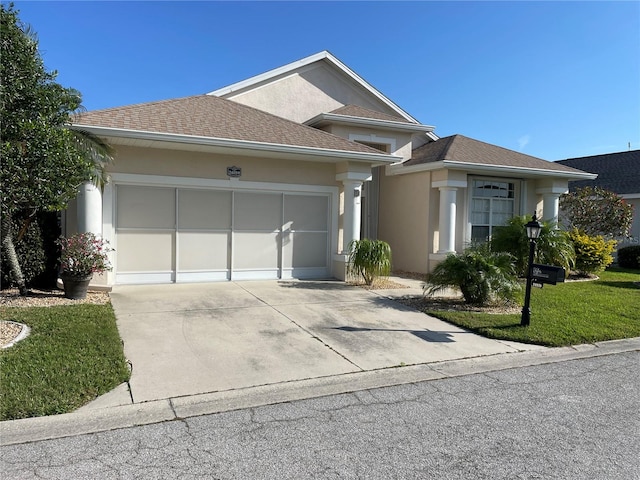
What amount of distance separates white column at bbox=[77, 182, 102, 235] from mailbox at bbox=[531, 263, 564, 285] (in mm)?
8330

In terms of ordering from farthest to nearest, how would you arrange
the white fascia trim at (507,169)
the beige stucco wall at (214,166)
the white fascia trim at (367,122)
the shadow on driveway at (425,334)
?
the white fascia trim at (367,122), the white fascia trim at (507,169), the beige stucco wall at (214,166), the shadow on driveway at (425,334)

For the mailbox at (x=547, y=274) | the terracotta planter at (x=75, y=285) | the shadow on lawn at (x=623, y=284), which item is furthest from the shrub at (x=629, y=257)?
the terracotta planter at (x=75, y=285)

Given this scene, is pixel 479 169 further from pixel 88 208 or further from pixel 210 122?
pixel 88 208

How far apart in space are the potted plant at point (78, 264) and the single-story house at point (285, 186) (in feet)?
2.13

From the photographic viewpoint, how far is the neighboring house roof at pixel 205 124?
9.43 m

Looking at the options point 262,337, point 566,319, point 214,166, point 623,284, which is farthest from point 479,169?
point 262,337

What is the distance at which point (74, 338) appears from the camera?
6051 millimetres

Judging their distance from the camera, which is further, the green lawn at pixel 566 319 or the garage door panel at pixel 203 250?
the garage door panel at pixel 203 250

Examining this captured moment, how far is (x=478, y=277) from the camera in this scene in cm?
888

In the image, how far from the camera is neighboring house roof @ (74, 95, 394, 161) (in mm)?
9430

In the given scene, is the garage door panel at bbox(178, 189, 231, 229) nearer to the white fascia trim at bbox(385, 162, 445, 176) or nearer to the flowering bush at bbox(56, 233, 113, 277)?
the flowering bush at bbox(56, 233, 113, 277)

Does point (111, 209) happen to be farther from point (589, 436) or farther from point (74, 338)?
point (589, 436)

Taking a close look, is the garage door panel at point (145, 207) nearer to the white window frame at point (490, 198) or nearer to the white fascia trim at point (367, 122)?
the white fascia trim at point (367, 122)

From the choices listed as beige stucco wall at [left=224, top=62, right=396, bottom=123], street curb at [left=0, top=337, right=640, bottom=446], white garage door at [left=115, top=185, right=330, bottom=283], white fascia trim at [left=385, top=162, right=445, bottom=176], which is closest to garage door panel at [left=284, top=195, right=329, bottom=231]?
white garage door at [left=115, top=185, right=330, bottom=283]
